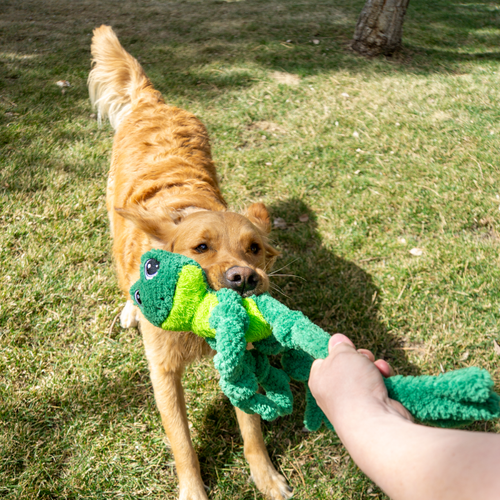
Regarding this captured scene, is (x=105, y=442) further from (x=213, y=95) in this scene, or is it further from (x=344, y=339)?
(x=213, y=95)

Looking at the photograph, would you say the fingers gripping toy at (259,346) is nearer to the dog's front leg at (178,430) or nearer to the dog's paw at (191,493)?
the dog's front leg at (178,430)

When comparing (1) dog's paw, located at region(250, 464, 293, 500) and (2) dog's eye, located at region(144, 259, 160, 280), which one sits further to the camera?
(1) dog's paw, located at region(250, 464, 293, 500)

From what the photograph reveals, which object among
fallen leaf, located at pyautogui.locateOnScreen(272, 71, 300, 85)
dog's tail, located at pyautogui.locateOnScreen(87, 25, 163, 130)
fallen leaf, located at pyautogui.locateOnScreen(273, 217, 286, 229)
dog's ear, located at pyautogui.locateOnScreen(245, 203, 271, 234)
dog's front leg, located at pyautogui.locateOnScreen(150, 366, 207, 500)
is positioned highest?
dog's tail, located at pyautogui.locateOnScreen(87, 25, 163, 130)

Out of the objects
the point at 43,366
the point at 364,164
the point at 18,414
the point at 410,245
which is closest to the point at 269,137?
the point at 364,164

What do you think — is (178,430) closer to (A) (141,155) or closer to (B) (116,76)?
(A) (141,155)

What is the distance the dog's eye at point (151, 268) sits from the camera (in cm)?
184

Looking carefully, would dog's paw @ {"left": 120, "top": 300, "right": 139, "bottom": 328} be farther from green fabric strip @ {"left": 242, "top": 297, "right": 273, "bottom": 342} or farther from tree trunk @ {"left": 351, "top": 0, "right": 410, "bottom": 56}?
tree trunk @ {"left": 351, "top": 0, "right": 410, "bottom": 56}

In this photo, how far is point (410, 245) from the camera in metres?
4.29

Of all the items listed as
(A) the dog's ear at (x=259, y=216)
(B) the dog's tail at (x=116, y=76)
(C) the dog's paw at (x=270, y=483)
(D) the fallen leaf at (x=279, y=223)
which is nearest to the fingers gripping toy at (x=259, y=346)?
(C) the dog's paw at (x=270, y=483)

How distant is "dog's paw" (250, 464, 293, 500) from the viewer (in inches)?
101

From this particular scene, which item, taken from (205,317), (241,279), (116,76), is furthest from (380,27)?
(205,317)

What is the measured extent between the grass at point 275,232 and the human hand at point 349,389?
1683 mm

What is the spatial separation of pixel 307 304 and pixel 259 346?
200 centimetres

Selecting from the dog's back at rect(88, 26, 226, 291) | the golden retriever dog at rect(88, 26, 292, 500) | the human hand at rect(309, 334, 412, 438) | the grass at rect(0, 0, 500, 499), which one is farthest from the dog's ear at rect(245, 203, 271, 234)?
the human hand at rect(309, 334, 412, 438)
